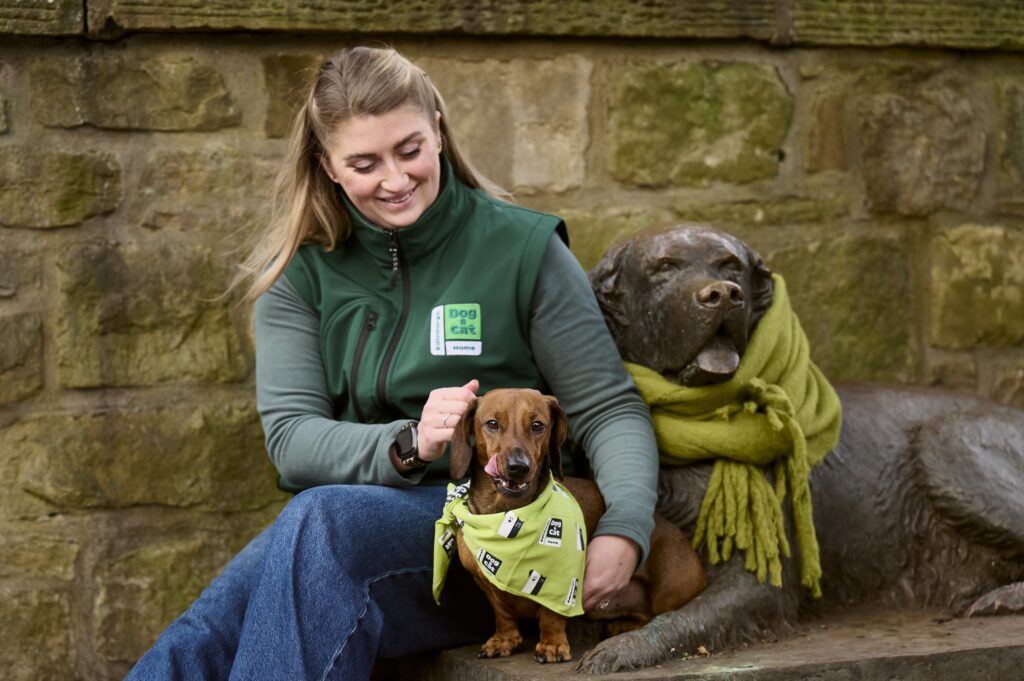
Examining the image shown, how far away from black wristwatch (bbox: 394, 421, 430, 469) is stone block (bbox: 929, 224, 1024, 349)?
80.2 inches

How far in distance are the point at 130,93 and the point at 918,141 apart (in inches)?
89.6

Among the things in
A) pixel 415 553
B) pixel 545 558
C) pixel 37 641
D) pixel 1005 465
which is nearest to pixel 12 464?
pixel 37 641

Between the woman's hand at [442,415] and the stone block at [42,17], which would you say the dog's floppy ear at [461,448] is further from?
the stone block at [42,17]

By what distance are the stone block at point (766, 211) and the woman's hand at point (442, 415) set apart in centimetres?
147

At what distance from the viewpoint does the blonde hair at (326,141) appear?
3.24 m

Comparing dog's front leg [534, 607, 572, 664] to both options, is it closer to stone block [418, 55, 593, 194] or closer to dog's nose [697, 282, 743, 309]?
dog's nose [697, 282, 743, 309]

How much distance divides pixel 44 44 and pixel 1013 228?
2.85 metres

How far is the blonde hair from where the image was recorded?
3244mm

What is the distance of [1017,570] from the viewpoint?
362 centimetres

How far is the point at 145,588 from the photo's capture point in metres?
4.01

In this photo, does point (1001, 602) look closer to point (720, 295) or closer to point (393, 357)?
point (720, 295)

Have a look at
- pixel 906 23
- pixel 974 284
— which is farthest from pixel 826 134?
pixel 974 284

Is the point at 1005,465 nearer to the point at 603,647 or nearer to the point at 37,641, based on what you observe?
the point at 603,647

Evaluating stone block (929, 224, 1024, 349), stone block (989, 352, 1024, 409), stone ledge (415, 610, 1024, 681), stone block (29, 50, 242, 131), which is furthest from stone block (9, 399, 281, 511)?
stone block (989, 352, 1024, 409)
